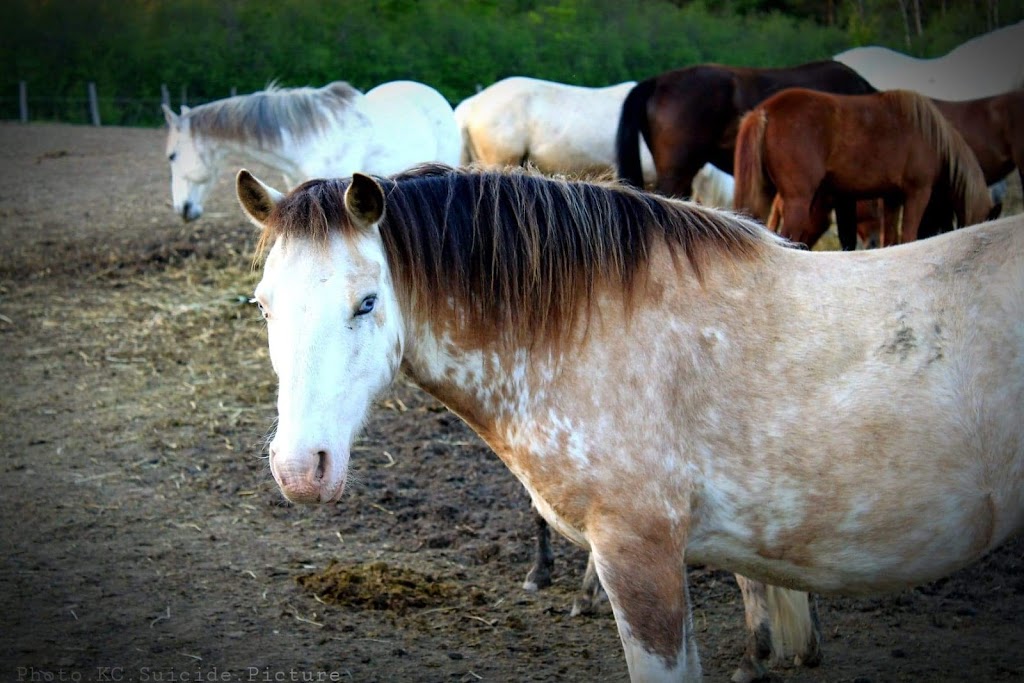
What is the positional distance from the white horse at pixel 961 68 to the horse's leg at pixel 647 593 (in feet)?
26.4

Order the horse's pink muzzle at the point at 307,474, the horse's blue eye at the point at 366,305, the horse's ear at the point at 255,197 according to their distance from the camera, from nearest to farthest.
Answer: the horse's pink muzzle at the point at 307,474 → the horse's blue eye at the point at 366,305 → the horse's ear at the point at 255,197

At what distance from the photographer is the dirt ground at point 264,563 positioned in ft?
11.3

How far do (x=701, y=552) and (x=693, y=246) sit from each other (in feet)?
2.72

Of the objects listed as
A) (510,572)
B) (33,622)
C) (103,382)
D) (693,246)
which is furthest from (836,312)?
(103,382)

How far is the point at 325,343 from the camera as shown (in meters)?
2.21

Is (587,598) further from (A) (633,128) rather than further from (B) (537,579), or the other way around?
(A) (633,128)

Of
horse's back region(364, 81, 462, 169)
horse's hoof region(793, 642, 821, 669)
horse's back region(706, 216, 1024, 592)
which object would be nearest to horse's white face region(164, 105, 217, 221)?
horse's back region(364, 81, 462, 169)

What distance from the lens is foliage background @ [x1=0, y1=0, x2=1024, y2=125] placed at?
2222 centimetres

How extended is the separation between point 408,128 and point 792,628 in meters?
6.70

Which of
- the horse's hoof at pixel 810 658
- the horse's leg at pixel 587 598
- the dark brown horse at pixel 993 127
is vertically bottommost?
the horse's leg at pixel 587 598

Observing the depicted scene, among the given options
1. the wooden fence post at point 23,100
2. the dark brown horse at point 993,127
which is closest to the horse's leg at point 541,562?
the dark brown horse at point 993,127

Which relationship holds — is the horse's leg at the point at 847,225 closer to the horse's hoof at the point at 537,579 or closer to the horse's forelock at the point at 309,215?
the horse's hoof at the point at 537,579

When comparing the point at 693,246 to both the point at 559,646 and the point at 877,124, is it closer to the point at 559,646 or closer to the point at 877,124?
the point at 559,646

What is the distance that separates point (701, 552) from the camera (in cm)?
249
